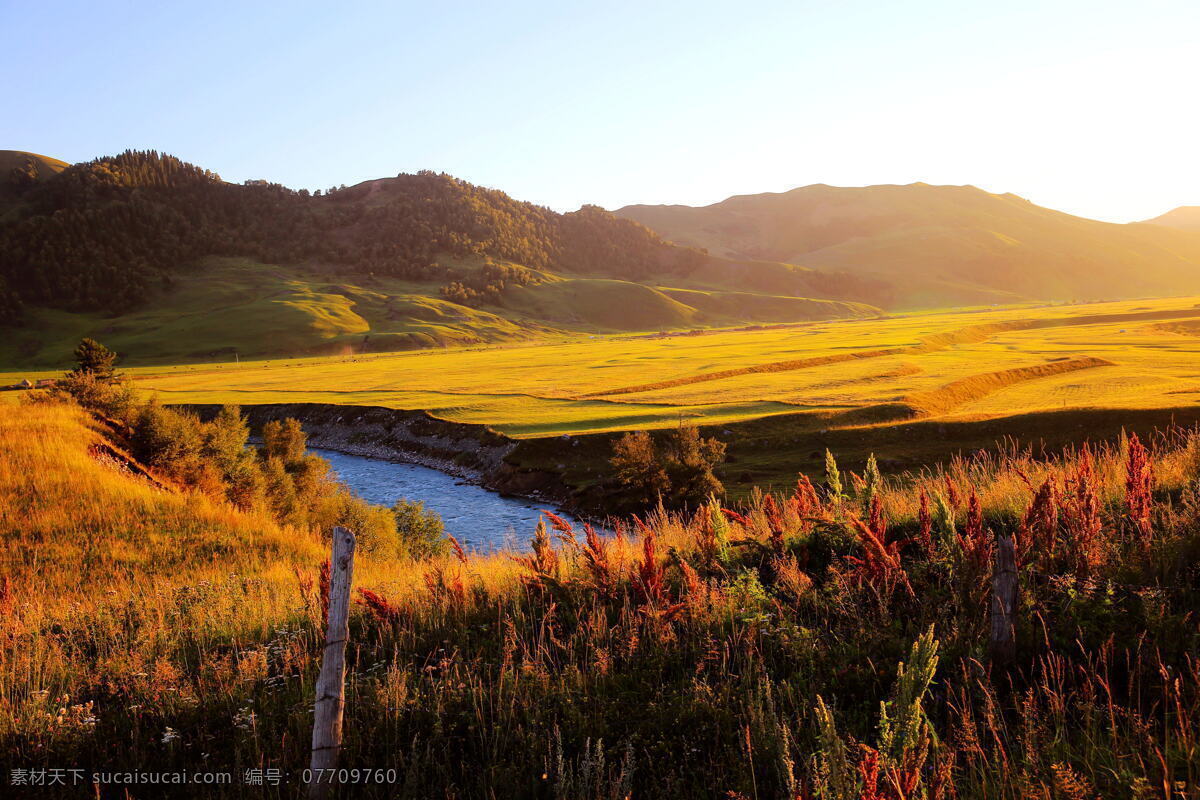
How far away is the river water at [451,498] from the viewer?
29.7m

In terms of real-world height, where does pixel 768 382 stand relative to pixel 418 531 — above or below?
above

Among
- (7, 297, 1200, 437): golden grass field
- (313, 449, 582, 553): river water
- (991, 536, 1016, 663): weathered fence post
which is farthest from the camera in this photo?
(7, 297, 1200, 437): golden grass field

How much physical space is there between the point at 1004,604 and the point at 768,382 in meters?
48.7

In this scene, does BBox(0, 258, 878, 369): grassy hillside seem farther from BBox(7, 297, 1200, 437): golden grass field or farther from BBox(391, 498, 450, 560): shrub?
BBox(391, 498, 450, 560): shrub

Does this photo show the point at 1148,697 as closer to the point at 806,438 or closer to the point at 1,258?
Answer: the point at 806,438

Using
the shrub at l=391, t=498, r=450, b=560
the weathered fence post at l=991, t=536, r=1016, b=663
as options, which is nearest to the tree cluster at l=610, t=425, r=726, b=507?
the shrub at l=391, t=498, r=450, b=560

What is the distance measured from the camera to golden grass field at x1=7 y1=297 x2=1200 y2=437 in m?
39.1

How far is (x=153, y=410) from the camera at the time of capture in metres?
22.1

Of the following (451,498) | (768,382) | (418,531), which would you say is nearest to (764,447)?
(451,498)

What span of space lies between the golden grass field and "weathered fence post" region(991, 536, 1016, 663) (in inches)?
1260

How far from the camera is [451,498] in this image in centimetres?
3562

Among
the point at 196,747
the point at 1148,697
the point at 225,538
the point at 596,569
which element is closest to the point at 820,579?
the point at 596,569

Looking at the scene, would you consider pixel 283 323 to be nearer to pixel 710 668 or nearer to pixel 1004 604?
pixel 710 668

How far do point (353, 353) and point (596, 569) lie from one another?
125995 millimetres
